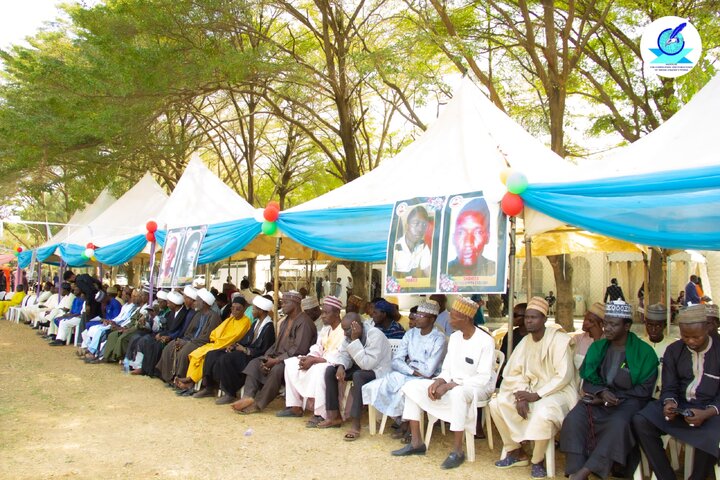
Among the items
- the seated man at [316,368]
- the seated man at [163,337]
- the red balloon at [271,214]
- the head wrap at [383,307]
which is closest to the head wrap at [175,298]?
the seated man at [163,337]

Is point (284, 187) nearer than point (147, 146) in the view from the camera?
No

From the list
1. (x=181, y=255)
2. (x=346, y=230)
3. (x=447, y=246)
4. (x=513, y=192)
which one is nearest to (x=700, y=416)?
(x=513, y=192)

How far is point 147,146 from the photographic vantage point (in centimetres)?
1489

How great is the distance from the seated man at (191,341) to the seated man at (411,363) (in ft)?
10.2

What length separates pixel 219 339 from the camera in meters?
7.95

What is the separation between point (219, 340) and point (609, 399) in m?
4.94

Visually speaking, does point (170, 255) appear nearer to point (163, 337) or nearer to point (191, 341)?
point (163, 337)

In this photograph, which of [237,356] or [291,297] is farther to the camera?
[237,356]

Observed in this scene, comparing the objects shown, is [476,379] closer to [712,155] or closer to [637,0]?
[712,155]

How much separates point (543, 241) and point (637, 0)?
5087mm

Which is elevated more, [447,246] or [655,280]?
[447,246]

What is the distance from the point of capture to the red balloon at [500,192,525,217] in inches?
204

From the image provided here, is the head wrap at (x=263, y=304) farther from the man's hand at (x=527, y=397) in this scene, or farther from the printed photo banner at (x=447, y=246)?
the man's hand at (x=527, y=397)

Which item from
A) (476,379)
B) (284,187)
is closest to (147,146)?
(284,187)
